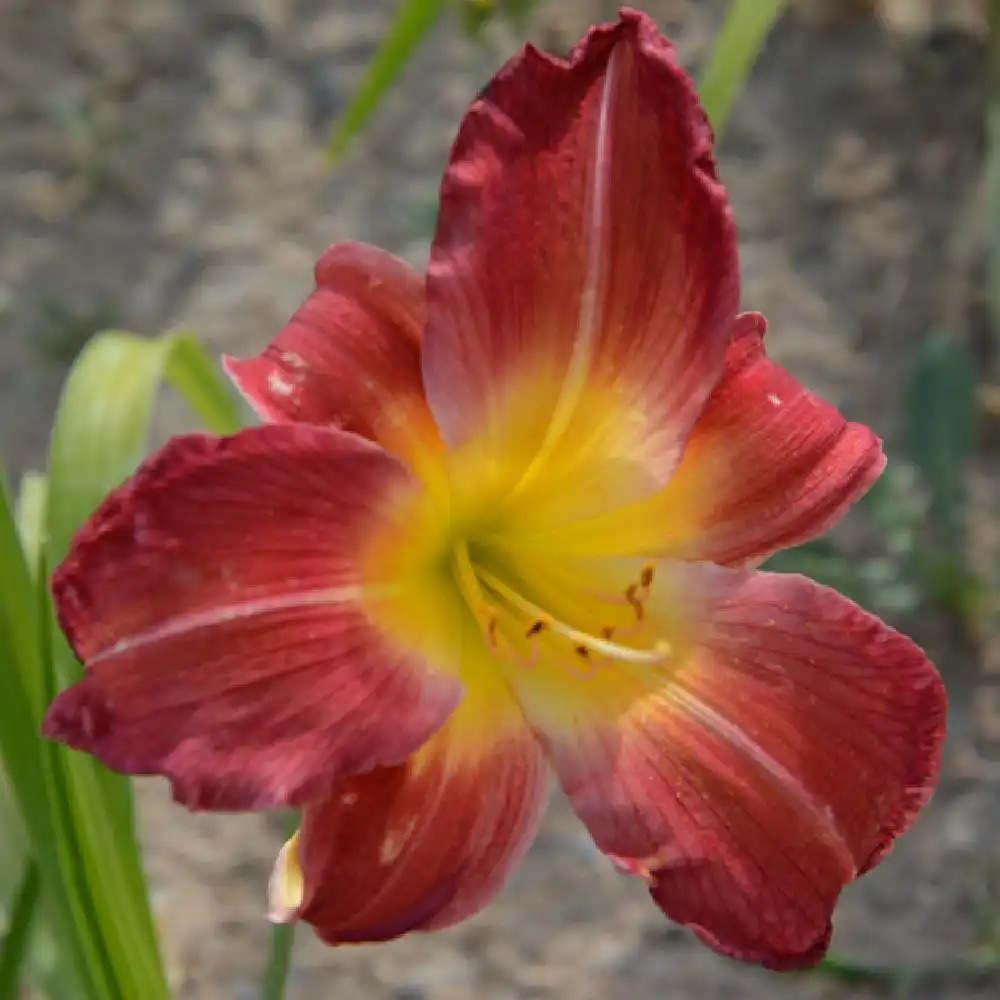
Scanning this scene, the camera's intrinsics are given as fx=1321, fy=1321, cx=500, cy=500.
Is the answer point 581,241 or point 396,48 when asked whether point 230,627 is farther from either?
point 396,48

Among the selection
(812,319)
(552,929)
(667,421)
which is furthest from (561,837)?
(667,421)

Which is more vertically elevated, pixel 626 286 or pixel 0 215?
pixel 626 286

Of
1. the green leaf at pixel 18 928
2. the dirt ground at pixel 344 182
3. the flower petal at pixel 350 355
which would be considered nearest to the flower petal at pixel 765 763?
the flower petal at pixel 350 355

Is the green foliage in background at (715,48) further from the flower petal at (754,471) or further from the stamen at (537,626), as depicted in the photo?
the stamen at (537,626)

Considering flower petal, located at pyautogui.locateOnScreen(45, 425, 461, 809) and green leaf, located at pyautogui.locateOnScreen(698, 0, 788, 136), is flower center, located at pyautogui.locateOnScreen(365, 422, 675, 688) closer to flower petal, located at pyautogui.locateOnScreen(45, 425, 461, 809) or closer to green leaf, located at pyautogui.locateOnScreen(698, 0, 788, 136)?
flower petal, located at pyautogui.locateOnScreen(45, 425, 461, 809)

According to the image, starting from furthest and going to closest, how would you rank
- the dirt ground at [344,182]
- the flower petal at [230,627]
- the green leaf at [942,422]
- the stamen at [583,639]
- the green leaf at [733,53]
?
the dirt ground at [344,182] < the green leaf at [942,422] < the green leaf at [733,53] < the stamen at [583,639] < the flower petal at [230,627]

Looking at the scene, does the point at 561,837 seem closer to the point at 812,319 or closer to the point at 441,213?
the point at 812,319

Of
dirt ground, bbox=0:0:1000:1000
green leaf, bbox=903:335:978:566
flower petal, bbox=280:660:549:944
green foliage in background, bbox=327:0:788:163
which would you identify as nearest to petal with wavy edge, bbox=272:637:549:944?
flower petal, bbox=280:660:549:944
